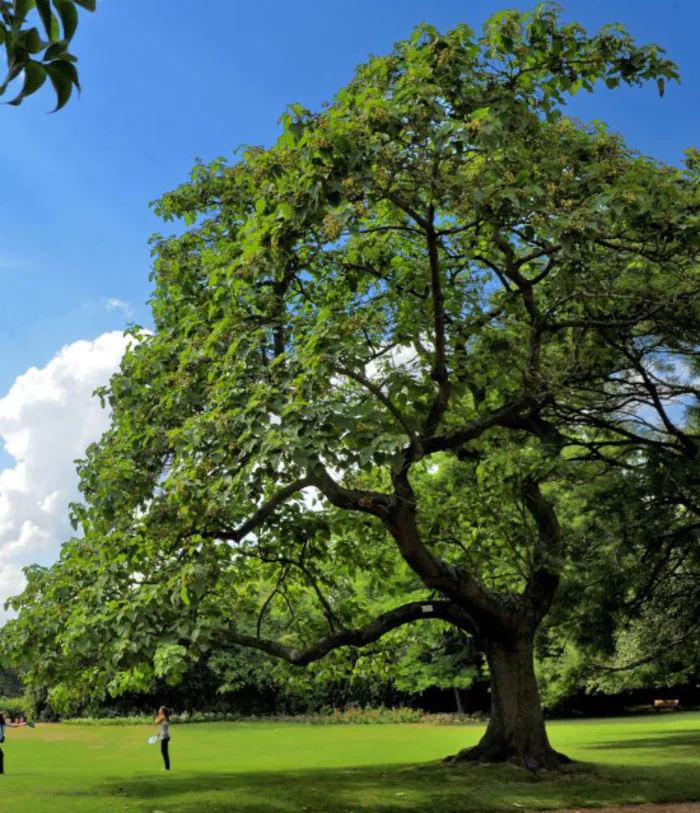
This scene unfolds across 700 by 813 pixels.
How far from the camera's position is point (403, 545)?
1337 cm

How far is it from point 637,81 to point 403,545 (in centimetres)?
758

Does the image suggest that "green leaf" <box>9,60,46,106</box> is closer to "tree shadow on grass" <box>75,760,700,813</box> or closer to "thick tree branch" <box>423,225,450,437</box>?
"thick tree branch" <box>423,225,450,437</box>

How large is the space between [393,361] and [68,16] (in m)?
9.94

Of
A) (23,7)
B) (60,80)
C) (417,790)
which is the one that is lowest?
(417,790)

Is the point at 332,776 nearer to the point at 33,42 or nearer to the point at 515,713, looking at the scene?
the point at 515,713

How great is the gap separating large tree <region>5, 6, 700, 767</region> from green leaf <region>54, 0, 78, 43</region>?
5869 mm

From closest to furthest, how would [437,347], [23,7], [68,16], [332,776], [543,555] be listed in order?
[68,16] → [23,7] → [437,347] → [543,555] → [332,776]

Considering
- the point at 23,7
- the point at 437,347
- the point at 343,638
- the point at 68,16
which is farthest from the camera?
the point at 343,638

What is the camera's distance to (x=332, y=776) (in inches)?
655

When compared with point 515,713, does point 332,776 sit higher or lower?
lower

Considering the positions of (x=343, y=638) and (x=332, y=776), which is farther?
(x=332, y=776)

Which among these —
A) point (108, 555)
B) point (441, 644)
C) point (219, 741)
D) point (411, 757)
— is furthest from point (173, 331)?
point (441, 644)

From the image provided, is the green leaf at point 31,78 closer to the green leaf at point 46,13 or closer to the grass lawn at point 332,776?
the green leaf at point 46,13

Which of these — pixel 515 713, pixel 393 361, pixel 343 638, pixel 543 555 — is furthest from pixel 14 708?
pixel 393 361
